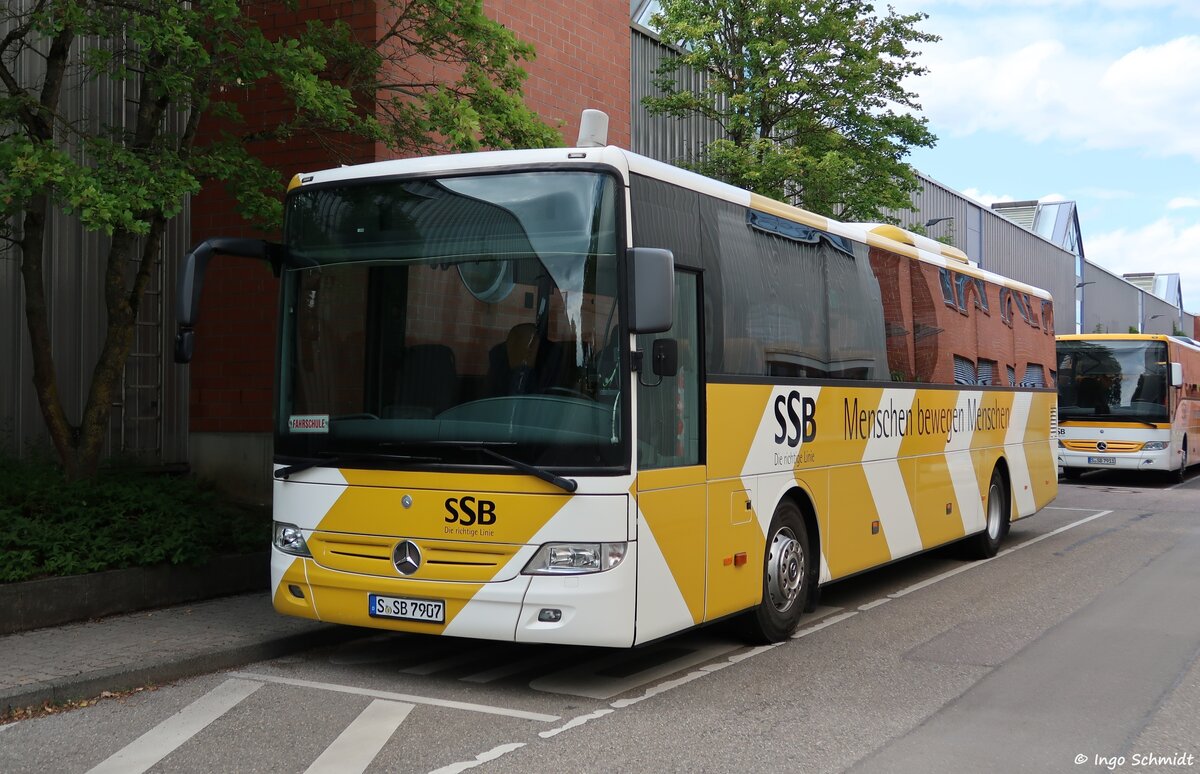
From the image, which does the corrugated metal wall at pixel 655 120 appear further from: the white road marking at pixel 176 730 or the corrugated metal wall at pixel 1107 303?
the corrugated metal wall at pixel 1107 303

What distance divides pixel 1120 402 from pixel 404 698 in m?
21.6

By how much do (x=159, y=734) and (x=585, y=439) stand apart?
2.65 metres

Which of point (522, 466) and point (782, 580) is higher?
point (522, 466)

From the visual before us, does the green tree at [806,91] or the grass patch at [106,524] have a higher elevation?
the green tree at [806,91]

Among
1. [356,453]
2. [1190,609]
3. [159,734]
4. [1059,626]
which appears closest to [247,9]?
[356,453]

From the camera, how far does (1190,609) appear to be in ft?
33.0

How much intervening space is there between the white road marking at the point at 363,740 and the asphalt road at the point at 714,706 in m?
0.02

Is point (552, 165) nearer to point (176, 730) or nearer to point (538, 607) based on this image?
point (538, 607)

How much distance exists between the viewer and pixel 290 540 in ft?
24.8

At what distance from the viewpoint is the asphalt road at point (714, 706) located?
575 cm

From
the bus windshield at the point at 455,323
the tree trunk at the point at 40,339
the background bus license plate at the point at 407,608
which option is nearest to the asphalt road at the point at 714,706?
the background bus license plate at the point at 407,608

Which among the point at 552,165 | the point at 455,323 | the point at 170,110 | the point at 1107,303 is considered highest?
the point at 1107,303

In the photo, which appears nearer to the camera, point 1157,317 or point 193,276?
point 193,276

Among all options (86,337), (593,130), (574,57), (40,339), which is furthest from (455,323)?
(574,57)
